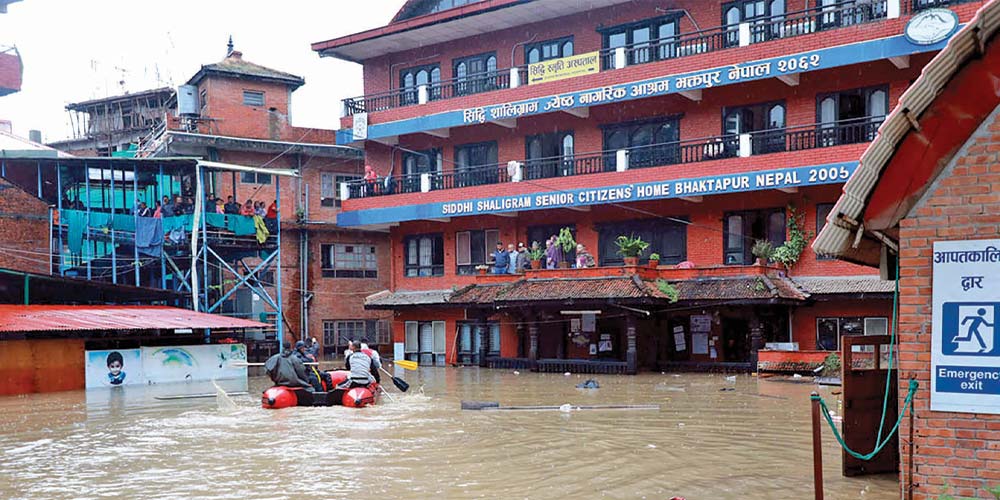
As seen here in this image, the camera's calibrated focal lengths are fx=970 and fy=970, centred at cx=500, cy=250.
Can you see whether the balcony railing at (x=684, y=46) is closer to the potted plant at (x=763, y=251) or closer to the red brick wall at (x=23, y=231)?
the potted plant at (x=763, y=251)

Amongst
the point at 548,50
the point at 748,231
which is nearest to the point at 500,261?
the point at 548,50

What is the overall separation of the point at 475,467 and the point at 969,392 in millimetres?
7158

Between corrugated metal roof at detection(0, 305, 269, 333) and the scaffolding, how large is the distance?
295 centimetres

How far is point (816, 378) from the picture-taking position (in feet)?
88.6

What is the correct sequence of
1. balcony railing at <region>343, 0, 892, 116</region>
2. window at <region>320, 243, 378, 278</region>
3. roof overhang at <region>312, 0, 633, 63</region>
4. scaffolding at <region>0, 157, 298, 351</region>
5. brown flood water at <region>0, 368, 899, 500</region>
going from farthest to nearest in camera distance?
1. window at <region>320, 243, 378, 278</region>
2. roof overhang at <region>312, 0, 633, 63</region>
3. scaffolding at <region>0, 157, 298, 351</region>
4. balcony railing at <region>343, 0, 892, 116</region>
5. brown flood water at <region>0, 368, 899, 500</region>

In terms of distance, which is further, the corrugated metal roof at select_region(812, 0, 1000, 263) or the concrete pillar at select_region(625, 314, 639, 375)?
the concrete pillar at select_region(625, 314, 639, 375)

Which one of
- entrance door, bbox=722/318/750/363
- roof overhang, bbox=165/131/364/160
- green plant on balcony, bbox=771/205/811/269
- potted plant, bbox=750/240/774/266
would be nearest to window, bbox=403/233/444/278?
roof overhang, bbox=165/131/364/160

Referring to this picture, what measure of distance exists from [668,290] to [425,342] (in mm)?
13473

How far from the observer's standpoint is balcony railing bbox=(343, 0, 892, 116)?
30.2m

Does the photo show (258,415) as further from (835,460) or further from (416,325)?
(416,325)

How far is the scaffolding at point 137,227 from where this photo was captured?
119ft

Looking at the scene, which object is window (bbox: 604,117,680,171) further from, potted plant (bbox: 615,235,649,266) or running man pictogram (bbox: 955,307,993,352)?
running man pictogram (bbox: 955,307,993,352)

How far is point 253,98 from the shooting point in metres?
46.4

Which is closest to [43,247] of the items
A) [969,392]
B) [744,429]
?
[744,429]
